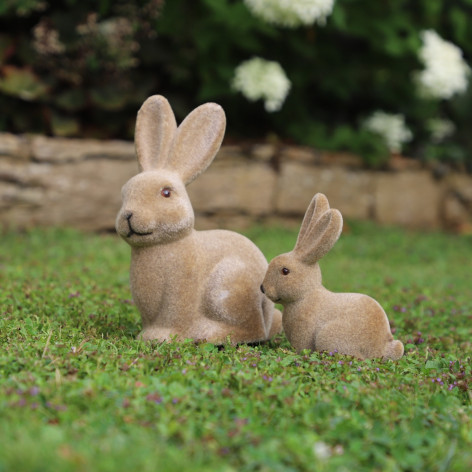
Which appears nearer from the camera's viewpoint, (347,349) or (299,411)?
(299,411)

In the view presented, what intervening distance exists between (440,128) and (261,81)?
328 centimetres

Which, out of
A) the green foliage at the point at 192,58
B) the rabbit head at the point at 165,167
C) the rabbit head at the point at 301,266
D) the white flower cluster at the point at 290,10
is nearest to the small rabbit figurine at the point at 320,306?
the rabbit head at the point at 301,266

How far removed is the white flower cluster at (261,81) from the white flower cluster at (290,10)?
57cm

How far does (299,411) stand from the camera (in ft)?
7.97

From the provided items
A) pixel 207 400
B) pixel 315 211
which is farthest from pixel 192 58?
pixel 207 400

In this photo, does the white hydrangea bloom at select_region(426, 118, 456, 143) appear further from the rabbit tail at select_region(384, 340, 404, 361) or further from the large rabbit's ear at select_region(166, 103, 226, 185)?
the rabbit tail at select_region(384, 340, 404, 361)

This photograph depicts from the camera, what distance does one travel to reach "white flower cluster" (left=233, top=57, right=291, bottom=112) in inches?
284

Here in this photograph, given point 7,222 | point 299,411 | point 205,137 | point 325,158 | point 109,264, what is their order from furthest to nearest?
1. point 325,158
2. point 7,222
3. point 109,264
4. point 205,137
5. point 299,411

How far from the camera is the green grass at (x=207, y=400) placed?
1.99 m

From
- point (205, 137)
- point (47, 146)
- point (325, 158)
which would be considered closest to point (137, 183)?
point (205, 137)

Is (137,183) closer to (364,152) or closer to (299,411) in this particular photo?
(299,411)

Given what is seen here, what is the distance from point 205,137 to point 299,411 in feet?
5.25

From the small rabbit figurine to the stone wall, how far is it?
4234mm

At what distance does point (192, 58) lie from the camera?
765cm
